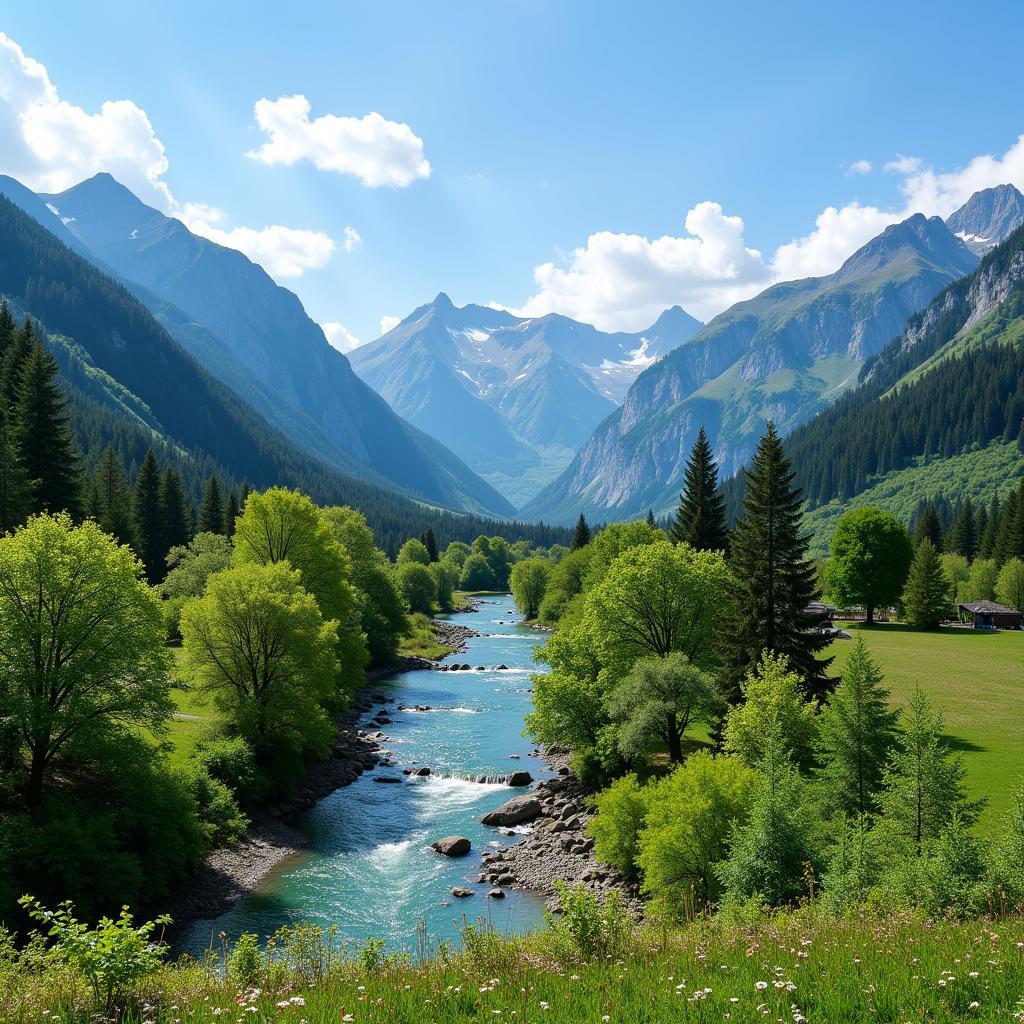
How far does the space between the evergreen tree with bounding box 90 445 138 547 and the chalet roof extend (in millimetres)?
108654

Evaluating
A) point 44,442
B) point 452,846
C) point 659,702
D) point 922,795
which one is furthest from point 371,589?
point 922,795

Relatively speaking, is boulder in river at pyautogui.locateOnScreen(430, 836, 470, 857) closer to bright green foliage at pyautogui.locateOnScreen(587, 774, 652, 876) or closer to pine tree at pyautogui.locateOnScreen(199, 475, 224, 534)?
bright green foliage at pyautogui.locateOnScreen(587, 774, 652, 876)

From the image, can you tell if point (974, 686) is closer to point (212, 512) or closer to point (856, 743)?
point (856, 743)

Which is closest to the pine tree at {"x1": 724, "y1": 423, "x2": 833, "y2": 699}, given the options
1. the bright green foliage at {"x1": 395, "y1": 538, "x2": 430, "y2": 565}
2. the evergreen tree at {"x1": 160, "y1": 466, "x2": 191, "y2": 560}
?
the evergreen tree at {"x1": 160, "y1": 466, "x2": 191, "y2": 560}

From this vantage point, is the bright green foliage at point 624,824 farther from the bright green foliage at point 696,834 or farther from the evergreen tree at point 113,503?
the evergreen tree at point 113,503

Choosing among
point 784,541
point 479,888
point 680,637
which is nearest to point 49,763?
point 479,888

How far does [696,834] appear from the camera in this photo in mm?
26906

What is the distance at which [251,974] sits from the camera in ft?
37.8

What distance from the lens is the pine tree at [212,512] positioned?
102938 millimetres

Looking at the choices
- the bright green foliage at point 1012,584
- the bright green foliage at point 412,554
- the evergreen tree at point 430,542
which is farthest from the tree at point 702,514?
the evergreen tree at point 430,542

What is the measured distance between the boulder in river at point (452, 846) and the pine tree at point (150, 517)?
70497 millimetres

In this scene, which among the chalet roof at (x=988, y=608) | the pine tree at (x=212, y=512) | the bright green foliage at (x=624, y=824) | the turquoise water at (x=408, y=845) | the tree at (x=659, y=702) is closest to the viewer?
the turquoise water at (x=408, y=845)

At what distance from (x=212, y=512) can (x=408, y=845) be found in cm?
7994

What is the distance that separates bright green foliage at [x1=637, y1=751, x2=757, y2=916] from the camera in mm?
26406
